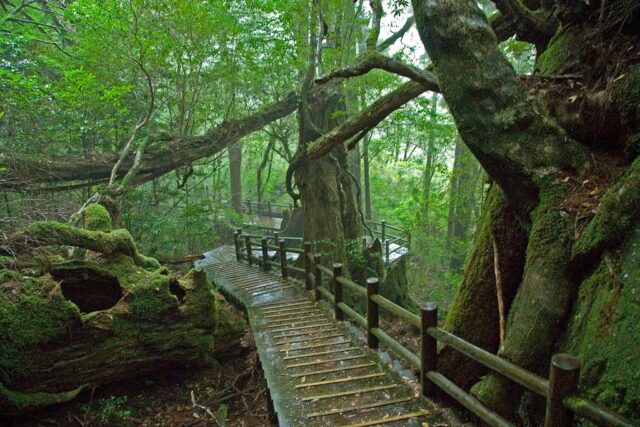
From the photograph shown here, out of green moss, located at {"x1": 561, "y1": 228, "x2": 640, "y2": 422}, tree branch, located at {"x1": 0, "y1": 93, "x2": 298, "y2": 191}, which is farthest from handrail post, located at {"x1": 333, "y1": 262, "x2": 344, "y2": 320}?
tree branch, located at {"x1": 0, "y1": 93, "x2": 298, "y2": 191}

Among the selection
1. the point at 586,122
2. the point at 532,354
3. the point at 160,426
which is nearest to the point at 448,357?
the point at 532,354

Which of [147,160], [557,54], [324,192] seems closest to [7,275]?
[147,160]

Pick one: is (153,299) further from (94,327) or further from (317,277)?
(317,277)

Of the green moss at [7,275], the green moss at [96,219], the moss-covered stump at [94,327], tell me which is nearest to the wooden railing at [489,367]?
the moss-covered stump at [94,327]

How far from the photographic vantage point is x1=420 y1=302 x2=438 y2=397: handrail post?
11.8ft

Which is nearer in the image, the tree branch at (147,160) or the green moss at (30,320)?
the green moss at (30,320)

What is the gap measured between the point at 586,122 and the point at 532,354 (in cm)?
192

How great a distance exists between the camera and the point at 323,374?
439cm

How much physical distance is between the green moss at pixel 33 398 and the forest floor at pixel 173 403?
0.25m

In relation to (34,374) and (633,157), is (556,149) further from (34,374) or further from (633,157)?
(34,374)

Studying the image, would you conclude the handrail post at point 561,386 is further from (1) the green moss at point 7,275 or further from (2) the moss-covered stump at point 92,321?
(1) the green moss at point 7,275

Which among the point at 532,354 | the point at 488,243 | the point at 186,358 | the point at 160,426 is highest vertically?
the point at 488,243

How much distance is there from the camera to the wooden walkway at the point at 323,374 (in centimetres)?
350

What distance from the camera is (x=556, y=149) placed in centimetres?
300
